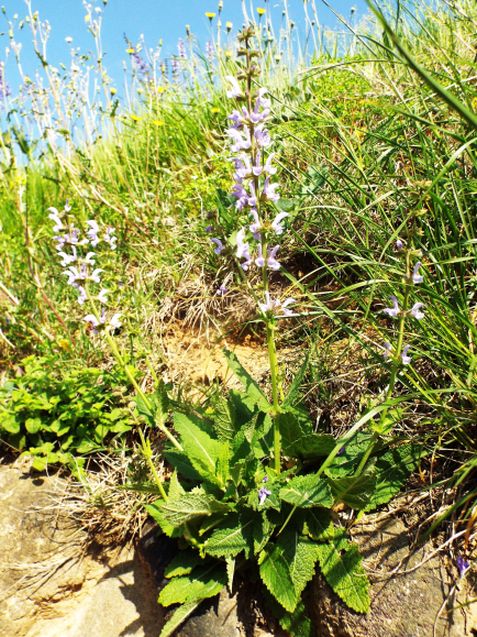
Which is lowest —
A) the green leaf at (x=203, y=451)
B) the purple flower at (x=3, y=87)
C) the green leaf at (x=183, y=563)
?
the green leaf at (x=183, y=563)

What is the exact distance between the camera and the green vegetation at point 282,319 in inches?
69.5

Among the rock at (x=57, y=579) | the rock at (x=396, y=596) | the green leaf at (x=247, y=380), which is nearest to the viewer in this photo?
the rock at (x=396, y=596)

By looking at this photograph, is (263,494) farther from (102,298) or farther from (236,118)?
(236,118)

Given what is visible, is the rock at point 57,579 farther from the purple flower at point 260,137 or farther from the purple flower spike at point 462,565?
the purple flower at point 260,137

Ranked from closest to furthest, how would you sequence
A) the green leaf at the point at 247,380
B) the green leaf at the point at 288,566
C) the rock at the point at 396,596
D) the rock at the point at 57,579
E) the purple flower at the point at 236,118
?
1. the purple flower at the point at 236,118
2. the rock at the point at 396,596
3. the green leaf at the point at 288,566
4. the green leaf at the point at 247,380
5. the rock at the point at 57,579

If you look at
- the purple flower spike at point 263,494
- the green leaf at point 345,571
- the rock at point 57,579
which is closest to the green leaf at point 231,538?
the purple flower spike at point 263,494

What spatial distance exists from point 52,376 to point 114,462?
702 mm

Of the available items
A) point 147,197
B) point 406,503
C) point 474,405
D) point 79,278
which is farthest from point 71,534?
point 147,197

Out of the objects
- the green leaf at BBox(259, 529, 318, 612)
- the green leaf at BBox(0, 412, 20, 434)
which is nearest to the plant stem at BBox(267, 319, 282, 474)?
the green leaf at BBox(259, 529, 318, 612)

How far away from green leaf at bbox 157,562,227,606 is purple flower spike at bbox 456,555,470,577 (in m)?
0.78

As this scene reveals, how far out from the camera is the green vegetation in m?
1.76

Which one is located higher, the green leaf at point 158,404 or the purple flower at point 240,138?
the purple flower at point 240,138

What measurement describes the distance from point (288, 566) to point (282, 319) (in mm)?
1326

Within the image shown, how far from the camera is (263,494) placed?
72.1 inches
